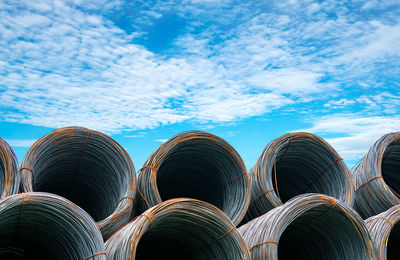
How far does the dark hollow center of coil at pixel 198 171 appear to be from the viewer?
13.9ft

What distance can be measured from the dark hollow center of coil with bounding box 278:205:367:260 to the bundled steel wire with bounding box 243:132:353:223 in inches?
15.0

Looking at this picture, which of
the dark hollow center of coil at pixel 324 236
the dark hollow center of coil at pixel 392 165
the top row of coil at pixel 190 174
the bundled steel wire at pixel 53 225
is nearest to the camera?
the bundled steel wire at pixel 53 225

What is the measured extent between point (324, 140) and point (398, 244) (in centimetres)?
156

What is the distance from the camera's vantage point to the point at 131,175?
388cm

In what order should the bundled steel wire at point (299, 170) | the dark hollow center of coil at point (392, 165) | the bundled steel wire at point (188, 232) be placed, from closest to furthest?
the bundled steel wire at point (188, 232) → the bundled steel wire at point (299, 170) → the dark hollow center of coil at point (392, 165)

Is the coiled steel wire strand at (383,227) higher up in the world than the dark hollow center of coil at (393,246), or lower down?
higher up

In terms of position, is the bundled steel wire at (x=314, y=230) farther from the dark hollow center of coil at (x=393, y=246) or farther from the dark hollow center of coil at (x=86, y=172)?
the dark hollow center of coil at (x=86, y=172)

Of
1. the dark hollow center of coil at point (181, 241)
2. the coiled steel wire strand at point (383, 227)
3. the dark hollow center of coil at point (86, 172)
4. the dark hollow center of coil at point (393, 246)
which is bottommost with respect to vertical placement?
the dark hollow center of coil at point (393, 246)

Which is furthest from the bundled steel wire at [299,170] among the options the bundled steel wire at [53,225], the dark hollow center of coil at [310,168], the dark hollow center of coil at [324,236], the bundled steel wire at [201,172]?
the bundled steel wire at [53,225]

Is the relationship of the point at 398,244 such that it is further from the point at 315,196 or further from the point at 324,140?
the point at 315,196

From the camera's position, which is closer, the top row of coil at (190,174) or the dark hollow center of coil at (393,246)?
the top row of coil at (190,174)

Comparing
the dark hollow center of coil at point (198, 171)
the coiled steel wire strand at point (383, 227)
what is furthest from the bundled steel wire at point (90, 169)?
the coiled steel wire strand at point (383, 227)

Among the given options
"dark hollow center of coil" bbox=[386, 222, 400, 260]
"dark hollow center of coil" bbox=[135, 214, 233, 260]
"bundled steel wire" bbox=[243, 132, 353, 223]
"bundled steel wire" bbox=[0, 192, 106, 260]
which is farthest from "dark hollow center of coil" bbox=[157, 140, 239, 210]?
"dark hollow center of coil" bbox=[386, 222, 400, 260]

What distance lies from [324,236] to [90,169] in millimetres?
2560
